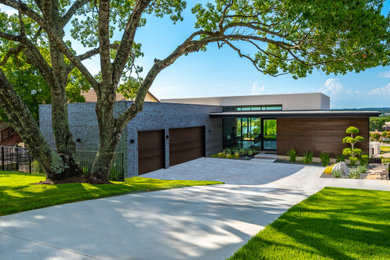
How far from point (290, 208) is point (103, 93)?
6.46 meters

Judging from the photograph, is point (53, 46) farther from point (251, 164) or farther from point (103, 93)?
point (251, 164)

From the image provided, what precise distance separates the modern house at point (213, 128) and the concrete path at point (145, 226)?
258 inches

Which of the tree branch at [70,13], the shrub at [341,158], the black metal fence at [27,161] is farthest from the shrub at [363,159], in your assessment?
the tree branch at [70,13]

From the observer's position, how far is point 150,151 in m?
15.1

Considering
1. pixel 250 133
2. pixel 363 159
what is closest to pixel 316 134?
pixel 363 159

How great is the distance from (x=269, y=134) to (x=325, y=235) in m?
17.8

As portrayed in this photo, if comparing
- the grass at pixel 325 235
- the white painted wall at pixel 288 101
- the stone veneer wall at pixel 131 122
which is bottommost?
the grass at pixel 325 235

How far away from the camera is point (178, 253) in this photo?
3861 millimetres

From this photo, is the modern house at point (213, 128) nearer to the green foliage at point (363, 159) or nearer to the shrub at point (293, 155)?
the shrub at point (293, 155)

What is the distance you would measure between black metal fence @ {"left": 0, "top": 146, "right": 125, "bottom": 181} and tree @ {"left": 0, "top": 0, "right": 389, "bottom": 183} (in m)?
2.62

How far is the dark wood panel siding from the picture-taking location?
56.2ft

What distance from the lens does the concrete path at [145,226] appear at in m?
3.89

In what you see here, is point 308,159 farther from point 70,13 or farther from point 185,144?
point 70,13

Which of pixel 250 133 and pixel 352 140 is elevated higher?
pixel 250 133
